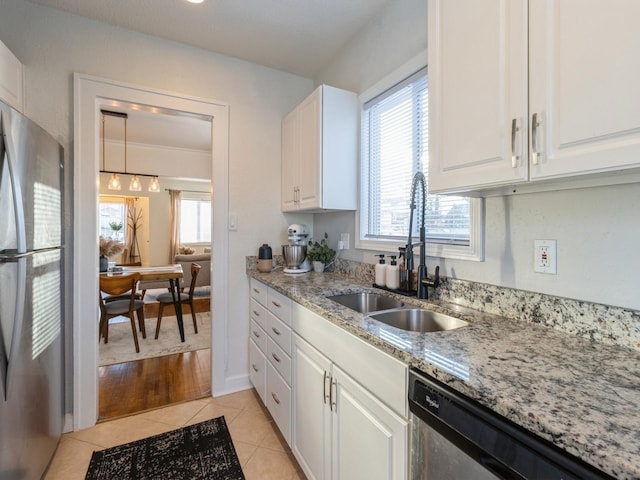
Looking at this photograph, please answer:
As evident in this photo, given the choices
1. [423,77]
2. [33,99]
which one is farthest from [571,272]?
[33,99]

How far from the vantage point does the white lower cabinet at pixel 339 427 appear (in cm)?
96

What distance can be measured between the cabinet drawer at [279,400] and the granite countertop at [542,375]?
0.75m

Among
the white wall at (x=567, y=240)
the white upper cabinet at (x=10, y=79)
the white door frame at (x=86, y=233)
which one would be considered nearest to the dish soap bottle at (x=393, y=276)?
the white wall at (x=567, y=240)

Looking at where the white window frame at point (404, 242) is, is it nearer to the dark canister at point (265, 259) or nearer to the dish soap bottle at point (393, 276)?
the dish soap bottle at point (393, 276)

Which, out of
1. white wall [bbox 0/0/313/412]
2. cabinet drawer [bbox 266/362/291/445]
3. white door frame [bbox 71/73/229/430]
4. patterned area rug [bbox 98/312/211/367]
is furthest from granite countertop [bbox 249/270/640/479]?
patterned area rug [bbox 98/312/211/367]

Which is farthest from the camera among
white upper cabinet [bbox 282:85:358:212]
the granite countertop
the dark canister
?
the dark canister

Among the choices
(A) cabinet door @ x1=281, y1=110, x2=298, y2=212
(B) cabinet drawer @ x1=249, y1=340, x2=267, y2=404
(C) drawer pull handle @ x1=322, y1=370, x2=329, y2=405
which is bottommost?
(B) cabinet drawer @ x1=249, y1=340, x2=267, y2=404

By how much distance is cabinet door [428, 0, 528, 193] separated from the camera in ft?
3.01

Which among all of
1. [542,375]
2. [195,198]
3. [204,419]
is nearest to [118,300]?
[204,419]

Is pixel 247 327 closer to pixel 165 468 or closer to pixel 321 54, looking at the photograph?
pixel 165 468

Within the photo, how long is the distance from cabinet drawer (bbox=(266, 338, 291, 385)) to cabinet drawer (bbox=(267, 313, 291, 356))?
0.03m

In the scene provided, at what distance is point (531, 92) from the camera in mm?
Answer: 883

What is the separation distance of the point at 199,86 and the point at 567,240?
2506mm

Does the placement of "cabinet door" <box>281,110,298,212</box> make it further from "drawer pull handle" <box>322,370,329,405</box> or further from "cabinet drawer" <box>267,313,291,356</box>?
"drawer pull handle" <box>322,370,329,405</box>
